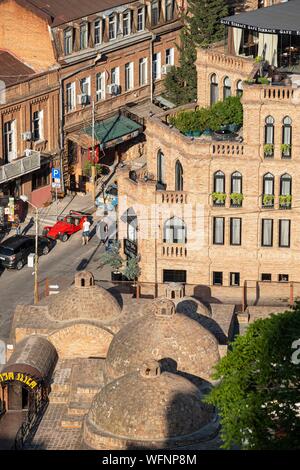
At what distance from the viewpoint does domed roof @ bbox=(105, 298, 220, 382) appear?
92.9m

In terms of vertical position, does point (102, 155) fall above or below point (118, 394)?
below

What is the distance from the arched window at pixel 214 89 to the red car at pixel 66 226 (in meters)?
12.1

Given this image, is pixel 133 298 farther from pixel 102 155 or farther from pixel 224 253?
pixel 102 155

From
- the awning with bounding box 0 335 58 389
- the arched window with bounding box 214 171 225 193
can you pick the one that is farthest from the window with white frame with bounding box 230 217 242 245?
the awning with bounding box 0 335 58 389

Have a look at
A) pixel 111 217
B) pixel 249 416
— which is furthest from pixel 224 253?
pixel 249 416

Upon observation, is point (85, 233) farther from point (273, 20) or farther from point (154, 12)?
point (154, 12)

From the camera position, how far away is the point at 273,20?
118062 mm

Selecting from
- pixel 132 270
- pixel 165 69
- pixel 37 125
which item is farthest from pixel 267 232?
pixel 165 69

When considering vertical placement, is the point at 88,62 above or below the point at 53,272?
above

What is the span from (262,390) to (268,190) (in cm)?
3251

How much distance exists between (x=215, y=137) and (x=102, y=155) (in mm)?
22401

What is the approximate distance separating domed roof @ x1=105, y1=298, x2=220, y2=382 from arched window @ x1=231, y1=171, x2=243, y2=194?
18.9 meters

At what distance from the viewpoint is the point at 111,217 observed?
123688mm

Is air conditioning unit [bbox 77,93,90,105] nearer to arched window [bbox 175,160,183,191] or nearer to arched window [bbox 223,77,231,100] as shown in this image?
arched window [bbox 223,77,231,100]
